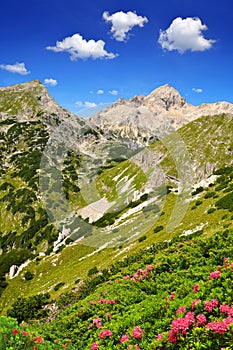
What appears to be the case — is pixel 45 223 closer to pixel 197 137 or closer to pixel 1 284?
pixel 1 284

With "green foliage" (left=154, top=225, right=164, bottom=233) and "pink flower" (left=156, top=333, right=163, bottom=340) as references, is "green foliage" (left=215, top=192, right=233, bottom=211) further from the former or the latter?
"pink flower" (left=156, top=333, right=163, bottom=340)

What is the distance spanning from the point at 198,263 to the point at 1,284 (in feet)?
277

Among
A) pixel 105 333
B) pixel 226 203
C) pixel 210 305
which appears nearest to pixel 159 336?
pixel 210 305

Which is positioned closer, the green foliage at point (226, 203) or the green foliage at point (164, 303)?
the green foliage at point (164, 303)

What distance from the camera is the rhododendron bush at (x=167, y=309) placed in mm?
9461

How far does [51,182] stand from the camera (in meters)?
184

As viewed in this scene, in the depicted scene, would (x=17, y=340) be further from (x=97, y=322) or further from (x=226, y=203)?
(x=226, y=203)

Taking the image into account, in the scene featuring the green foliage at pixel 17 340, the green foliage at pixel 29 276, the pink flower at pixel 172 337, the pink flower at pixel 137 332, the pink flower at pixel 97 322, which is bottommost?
the green foliage at pixel 29 276

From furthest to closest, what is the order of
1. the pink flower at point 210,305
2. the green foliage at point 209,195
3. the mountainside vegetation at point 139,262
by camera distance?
1. the green foliage at point 209,195
2. the mountainside vegetation at point 139,262
3. the pink flower at point 210,305

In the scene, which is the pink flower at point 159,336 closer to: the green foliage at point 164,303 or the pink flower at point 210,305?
the green foliage at point 164,303

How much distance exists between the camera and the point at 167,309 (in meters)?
12.1

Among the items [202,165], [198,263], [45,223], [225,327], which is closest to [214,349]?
[225,327]

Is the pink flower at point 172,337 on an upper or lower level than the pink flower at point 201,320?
lower

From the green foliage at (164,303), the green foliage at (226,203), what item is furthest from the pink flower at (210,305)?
the green foliage at (226,203)
